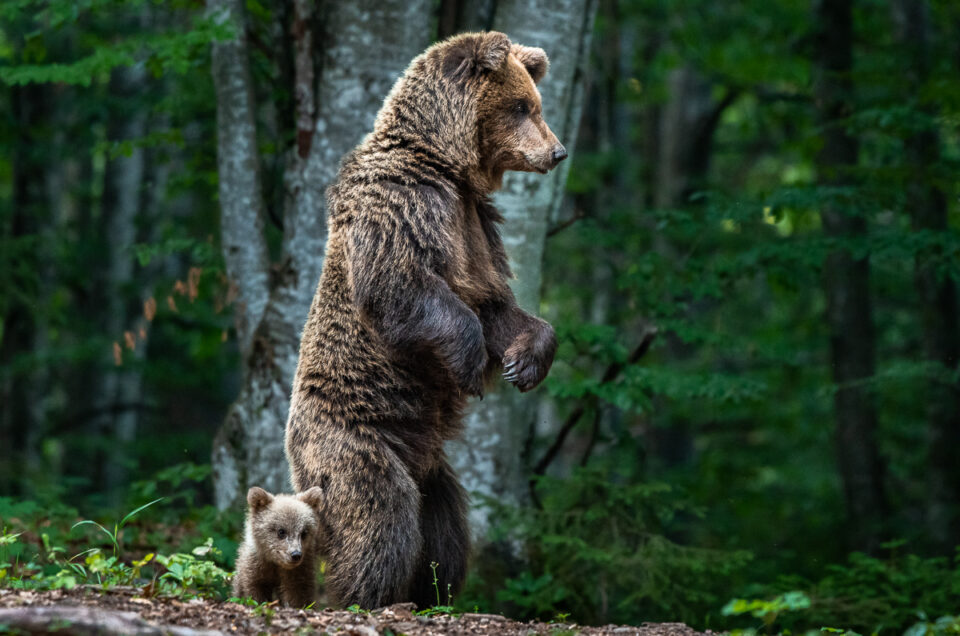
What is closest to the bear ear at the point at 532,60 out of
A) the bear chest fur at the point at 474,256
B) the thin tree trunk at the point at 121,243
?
the bear chest fur at the point at 474,256

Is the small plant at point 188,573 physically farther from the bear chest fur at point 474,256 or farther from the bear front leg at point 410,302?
the bear chest fur at point 474,256

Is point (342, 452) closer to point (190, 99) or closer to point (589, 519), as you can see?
point (589, 519)

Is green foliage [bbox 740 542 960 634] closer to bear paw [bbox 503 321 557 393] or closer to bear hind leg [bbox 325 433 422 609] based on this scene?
bear paw [bbox 503 321 557 393]

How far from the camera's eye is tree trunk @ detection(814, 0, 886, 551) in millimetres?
11648

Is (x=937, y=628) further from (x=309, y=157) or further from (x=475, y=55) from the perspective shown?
(x=309, y=157)

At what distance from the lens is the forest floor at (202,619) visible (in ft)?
10.8

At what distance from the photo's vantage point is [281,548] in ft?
15.1

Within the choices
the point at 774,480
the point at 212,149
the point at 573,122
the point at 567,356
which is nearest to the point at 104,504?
the point at 212,149

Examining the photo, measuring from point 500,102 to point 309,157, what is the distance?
247 centimetres

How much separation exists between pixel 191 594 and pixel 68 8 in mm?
4371

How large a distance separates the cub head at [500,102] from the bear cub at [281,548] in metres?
1.86

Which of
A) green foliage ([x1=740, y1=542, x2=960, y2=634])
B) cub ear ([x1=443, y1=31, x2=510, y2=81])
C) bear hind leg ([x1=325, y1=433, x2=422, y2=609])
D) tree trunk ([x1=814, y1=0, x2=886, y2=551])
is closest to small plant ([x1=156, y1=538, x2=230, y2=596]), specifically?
bear hind leg ([x1=325, y1=433, x2=422, y2=609])

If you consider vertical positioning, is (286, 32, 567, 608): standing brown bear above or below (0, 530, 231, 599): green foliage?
above

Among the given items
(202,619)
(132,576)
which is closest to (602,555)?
(132,576)
